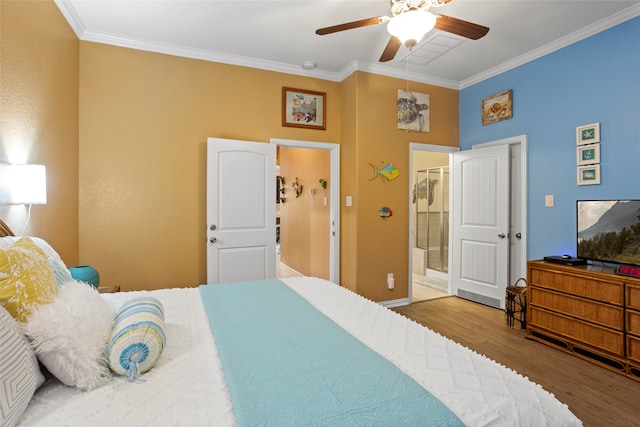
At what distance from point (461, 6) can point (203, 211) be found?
9.79 feet

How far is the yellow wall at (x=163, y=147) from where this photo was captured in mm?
2711

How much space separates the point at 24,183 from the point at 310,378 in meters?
1.98

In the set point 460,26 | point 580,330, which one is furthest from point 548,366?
point 460,26

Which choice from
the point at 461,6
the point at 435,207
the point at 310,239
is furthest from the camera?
the point at 435,207

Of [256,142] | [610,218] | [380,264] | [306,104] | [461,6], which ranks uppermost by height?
[461,6]

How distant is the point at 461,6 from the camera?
2.64 m

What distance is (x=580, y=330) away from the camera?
263cm

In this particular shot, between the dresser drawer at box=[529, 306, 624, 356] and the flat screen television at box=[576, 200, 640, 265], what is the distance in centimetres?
55

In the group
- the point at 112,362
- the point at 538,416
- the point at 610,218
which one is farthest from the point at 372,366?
the point at 610,218

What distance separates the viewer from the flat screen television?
2.52 m

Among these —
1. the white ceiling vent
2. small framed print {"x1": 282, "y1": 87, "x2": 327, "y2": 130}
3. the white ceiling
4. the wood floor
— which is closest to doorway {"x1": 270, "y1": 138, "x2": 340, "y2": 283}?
small framed print {"x1": 282, "y1": 87, "x2": 327, "y2": 130}

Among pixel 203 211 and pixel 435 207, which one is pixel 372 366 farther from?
pixel 435 207

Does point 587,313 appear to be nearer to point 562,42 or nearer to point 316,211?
point 562,42

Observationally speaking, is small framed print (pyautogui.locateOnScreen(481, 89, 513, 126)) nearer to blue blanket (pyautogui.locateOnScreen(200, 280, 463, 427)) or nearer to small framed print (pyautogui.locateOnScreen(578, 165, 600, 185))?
small framed print (pyautogui.locateOnScreen(578, 165, 600, 185))
